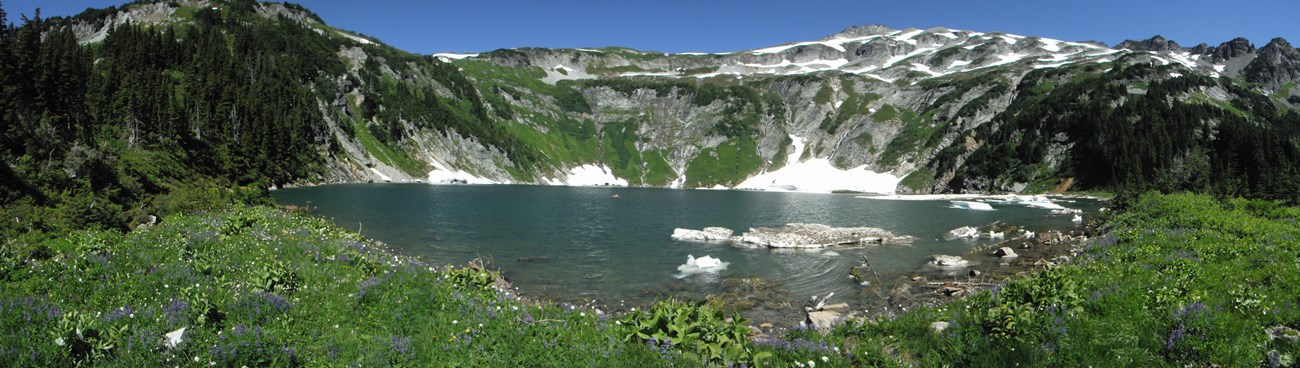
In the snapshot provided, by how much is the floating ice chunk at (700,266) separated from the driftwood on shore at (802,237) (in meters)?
9.92

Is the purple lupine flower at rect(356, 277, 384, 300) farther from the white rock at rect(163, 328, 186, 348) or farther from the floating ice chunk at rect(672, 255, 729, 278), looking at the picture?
the floating ice chunk at rect(672, 255, 729, 278)

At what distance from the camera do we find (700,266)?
33.4 m

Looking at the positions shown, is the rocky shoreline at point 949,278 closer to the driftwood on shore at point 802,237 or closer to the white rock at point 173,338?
the driftwood on shore at point 802,237

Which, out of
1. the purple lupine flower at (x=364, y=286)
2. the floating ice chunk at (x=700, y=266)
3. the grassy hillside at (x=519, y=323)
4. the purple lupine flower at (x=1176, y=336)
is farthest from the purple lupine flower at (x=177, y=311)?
the floating ice chunk at (x=700, y=266)

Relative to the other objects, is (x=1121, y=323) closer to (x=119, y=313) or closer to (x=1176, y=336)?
(x=1176, y=336)

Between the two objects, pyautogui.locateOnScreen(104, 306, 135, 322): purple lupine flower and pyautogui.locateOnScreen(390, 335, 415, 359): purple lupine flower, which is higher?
pyautogui.locateOnScreen(104, 306, 135, 322): purple lupine flower

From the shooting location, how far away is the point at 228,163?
289 feet

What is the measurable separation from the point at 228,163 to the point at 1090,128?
695ft

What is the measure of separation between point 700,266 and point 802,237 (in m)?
14.9

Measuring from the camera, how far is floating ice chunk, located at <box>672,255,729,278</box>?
32.0m

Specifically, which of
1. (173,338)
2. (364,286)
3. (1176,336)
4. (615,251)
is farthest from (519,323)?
(615,251)

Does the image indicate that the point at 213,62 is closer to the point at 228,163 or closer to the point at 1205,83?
the point at 228,163

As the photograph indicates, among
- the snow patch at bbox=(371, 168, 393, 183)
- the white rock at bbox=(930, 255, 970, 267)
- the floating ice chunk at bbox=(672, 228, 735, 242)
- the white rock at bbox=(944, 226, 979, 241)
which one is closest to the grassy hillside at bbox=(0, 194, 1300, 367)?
the white rock at bbox=(930, 255, 970, 267)

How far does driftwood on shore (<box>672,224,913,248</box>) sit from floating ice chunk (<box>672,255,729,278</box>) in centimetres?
992
